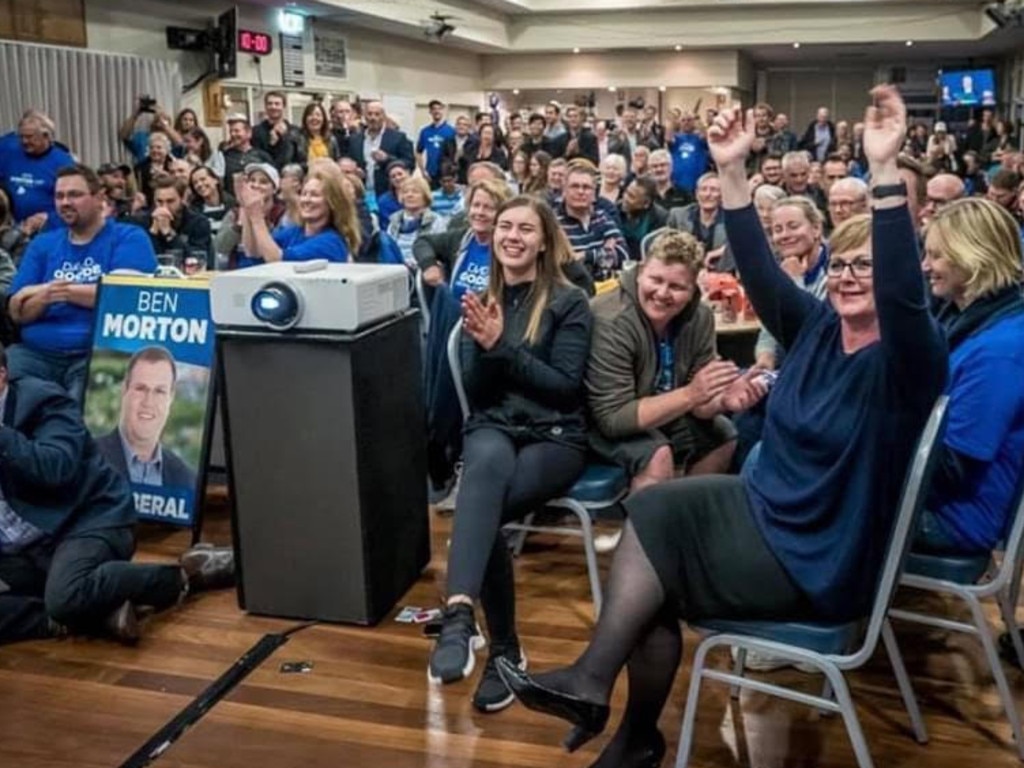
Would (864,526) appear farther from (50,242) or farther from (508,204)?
(50,242)

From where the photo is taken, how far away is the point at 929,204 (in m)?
4.59

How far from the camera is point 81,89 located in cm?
864

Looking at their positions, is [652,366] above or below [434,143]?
below

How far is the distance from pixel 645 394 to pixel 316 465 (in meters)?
0.89

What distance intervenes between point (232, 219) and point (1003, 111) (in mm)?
17508

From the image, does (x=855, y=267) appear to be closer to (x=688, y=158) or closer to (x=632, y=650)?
(x=632, y=650)

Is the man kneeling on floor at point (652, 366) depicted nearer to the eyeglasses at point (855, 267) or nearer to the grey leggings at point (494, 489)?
the grey leggings at point (494, 489)

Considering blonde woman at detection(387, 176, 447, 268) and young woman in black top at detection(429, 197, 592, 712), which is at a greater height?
blonde woman at detection(387, 176, 447, 268)

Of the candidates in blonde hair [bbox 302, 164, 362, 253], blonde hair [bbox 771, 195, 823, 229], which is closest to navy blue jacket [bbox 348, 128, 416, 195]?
blonde hair [bbox 302, 164, 362, 253]

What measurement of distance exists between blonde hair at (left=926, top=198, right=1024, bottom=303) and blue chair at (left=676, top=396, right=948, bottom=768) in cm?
62

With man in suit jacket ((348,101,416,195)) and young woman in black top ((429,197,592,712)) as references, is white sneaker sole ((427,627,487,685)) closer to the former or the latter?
young woman in black top ((429,197,592,712))

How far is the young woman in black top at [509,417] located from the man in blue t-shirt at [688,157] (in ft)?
25.9

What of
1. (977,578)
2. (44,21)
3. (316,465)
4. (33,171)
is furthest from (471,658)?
(44,21)

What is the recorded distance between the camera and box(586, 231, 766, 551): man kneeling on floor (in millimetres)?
2785
